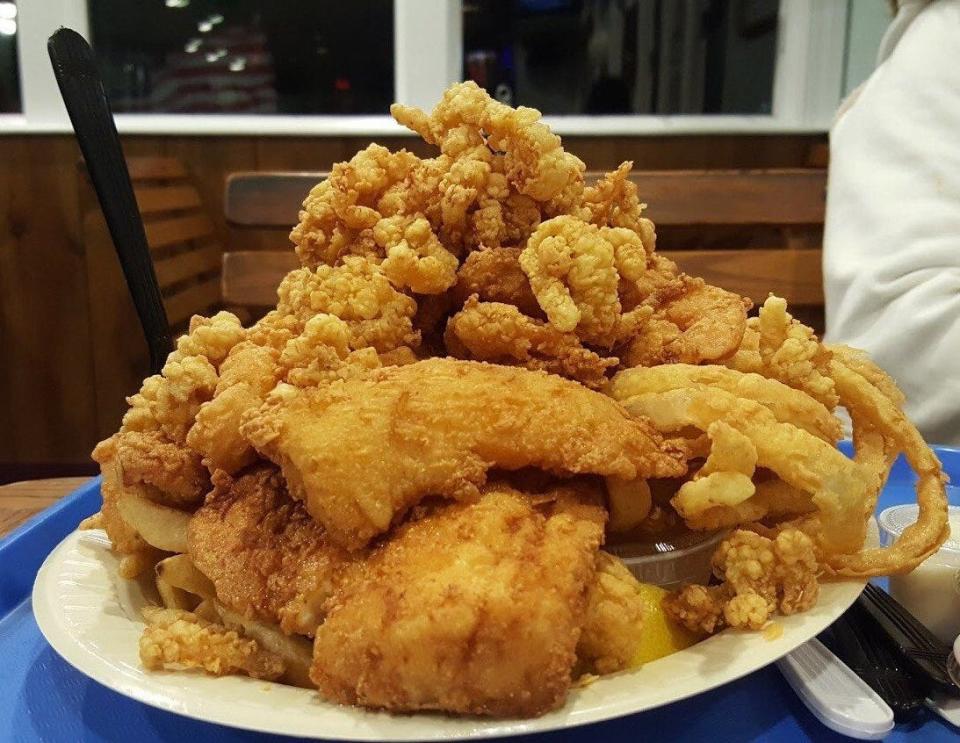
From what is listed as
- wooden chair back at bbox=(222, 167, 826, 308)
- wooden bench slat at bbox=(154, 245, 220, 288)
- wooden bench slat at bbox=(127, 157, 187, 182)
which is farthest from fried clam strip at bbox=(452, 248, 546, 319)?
wooden bench slat at bbox=(127, 157, 187, 182)

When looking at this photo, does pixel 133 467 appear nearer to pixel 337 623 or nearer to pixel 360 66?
pixel 337 623

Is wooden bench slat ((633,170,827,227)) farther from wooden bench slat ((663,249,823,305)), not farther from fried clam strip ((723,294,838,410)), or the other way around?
fried clam strip ((723,294,838,410))

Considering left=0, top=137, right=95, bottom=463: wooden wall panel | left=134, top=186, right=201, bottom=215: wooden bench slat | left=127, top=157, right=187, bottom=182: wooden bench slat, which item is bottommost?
left=0, top=137, right=95, bottom=463: wooden wall panel

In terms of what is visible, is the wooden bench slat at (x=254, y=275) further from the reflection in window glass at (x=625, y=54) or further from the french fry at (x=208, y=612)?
the french fry at (x=208, y=612)

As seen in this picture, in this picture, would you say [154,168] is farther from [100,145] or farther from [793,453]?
[793,453]

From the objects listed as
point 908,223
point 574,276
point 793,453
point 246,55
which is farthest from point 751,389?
point 246,55

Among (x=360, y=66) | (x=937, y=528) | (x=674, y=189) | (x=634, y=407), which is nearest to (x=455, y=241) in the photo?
(x=634, y=407)

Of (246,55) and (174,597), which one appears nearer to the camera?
(174,597)

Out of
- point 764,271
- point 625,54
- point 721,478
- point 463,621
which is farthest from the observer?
point 625,54
